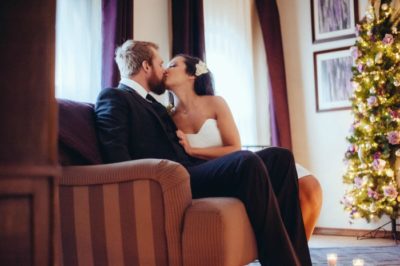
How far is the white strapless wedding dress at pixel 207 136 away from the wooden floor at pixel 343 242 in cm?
163

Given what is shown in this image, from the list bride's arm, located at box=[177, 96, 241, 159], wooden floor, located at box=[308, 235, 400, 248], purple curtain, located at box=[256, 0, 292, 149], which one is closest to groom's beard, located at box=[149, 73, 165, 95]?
bride's arm, located at box=[177, 96, 241, 159]

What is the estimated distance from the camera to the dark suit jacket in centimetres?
185

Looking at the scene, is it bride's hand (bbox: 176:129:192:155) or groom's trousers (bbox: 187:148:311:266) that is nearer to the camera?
groom's trousers (bbox: 187:148:311:266)

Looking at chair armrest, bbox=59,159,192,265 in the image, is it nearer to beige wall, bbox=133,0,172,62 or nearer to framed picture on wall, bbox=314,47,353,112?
beige wall, bbox=133,0,172,62

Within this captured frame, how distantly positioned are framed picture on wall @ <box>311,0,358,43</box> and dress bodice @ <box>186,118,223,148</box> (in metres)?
2.68

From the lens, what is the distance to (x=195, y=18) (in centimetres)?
361

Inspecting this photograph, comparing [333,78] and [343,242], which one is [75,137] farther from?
[333,78]

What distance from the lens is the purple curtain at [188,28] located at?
345 centimetres

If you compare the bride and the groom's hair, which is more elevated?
the groom's hair

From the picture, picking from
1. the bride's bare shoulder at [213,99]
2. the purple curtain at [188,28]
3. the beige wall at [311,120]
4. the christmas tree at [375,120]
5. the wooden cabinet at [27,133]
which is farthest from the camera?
the beige wall at [311,120]

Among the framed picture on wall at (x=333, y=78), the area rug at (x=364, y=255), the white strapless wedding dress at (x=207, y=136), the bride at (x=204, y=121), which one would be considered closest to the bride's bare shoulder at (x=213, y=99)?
the bride at (x=204, y=121)

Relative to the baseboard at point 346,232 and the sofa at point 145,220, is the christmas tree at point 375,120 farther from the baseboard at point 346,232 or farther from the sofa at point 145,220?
the sofa at point 145,220

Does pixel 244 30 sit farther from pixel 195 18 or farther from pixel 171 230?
pixel 171 230

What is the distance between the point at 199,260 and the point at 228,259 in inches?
3.9
